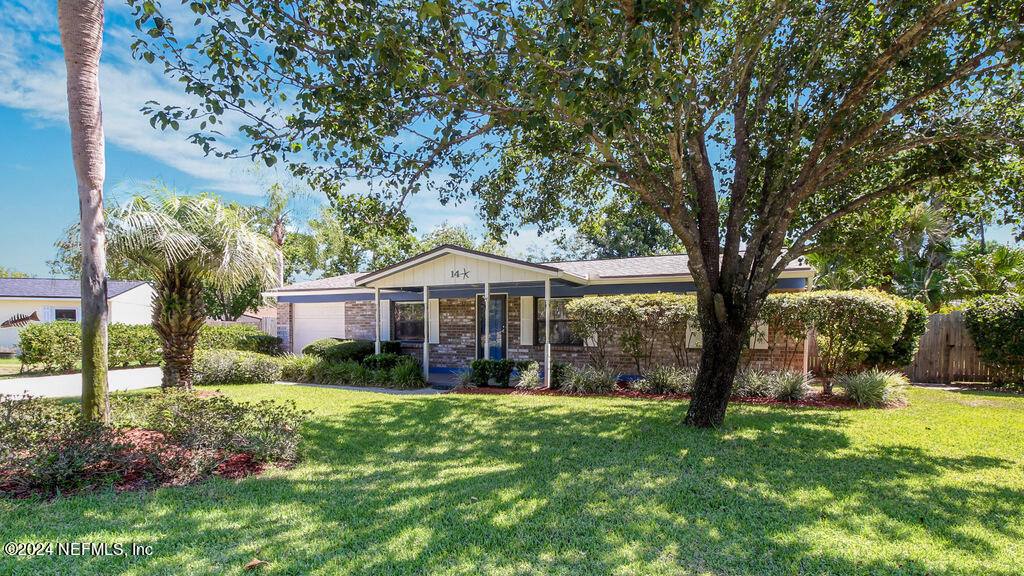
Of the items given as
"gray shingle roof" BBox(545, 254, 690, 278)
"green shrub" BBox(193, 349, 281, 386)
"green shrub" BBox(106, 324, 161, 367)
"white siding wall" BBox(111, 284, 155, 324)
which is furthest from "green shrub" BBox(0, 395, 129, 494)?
"white siding wall" BBox(111, 284, 155, 324)

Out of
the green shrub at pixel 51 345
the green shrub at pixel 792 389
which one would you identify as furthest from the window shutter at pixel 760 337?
the green shrub at pixel 51 345

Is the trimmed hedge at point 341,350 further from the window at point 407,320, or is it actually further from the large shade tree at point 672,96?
the large shade tree at point 672,96

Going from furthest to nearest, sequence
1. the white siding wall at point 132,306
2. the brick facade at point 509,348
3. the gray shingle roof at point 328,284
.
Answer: the white siding wall at point 132,306 → the gray shingle roof at point 328,284 → the brick facade at point 509,348

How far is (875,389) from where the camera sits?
8922mm

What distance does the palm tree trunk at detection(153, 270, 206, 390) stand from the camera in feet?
30.4

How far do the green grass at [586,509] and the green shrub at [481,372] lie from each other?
499 centimetres

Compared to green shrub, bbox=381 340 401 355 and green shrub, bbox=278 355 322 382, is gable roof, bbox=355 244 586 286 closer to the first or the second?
green shrub, bbox=278 355 322 382

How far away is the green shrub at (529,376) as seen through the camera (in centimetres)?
1138

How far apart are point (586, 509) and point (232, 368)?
38.6 feet

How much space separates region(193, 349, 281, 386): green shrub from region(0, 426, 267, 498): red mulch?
7788 mm

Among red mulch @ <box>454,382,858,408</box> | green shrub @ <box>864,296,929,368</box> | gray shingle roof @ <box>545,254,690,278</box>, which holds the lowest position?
red mulch @ <box>454,382,858,408</box>

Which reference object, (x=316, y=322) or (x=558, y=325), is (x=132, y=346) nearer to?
(x=316, y=322)

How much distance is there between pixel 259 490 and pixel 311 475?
56cm

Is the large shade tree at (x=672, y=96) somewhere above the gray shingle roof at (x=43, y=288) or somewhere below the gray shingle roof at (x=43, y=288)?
above
